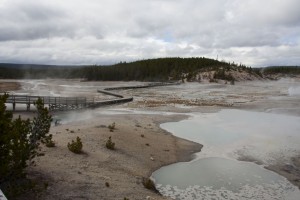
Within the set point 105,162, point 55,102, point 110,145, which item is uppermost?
point 55,102

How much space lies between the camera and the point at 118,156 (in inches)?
714

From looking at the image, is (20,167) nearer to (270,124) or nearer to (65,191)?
(65,191)

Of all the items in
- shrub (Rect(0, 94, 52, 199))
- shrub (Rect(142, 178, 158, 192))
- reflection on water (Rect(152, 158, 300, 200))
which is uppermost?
shrub (Rect(0, 94, 52, 199))

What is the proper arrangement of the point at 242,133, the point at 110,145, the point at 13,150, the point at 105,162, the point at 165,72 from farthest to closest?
the point at 165,72 < the point at 242,133 < the point at 110,145 < the point at 105,162 < the point at 13,150

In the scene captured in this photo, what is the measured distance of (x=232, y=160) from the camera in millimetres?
19547

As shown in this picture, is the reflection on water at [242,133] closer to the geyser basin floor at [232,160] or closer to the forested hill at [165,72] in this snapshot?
the geyser basin floor at [232,160]

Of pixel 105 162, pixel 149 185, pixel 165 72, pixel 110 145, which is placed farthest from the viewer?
pixel 165 72

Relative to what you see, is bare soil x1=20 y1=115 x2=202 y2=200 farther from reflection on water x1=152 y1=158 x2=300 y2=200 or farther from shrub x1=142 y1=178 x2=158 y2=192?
reflection on water x1=152 y1=158 x2=300 y2=200

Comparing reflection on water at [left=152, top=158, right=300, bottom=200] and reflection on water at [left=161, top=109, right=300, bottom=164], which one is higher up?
reflection on water at [left=161, top=109, right=300, bottom=164]

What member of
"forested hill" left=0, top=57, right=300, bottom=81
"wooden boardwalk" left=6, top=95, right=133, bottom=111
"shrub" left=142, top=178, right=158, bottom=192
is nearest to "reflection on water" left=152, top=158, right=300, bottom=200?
"shrub" left=142, top=178, right=158, bottom=192

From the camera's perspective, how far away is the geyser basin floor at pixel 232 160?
1484cm

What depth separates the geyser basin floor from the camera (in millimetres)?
14836

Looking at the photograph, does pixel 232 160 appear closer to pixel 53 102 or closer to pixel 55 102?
pixel 55 102

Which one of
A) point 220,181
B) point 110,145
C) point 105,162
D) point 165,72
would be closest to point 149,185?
point 105,162
